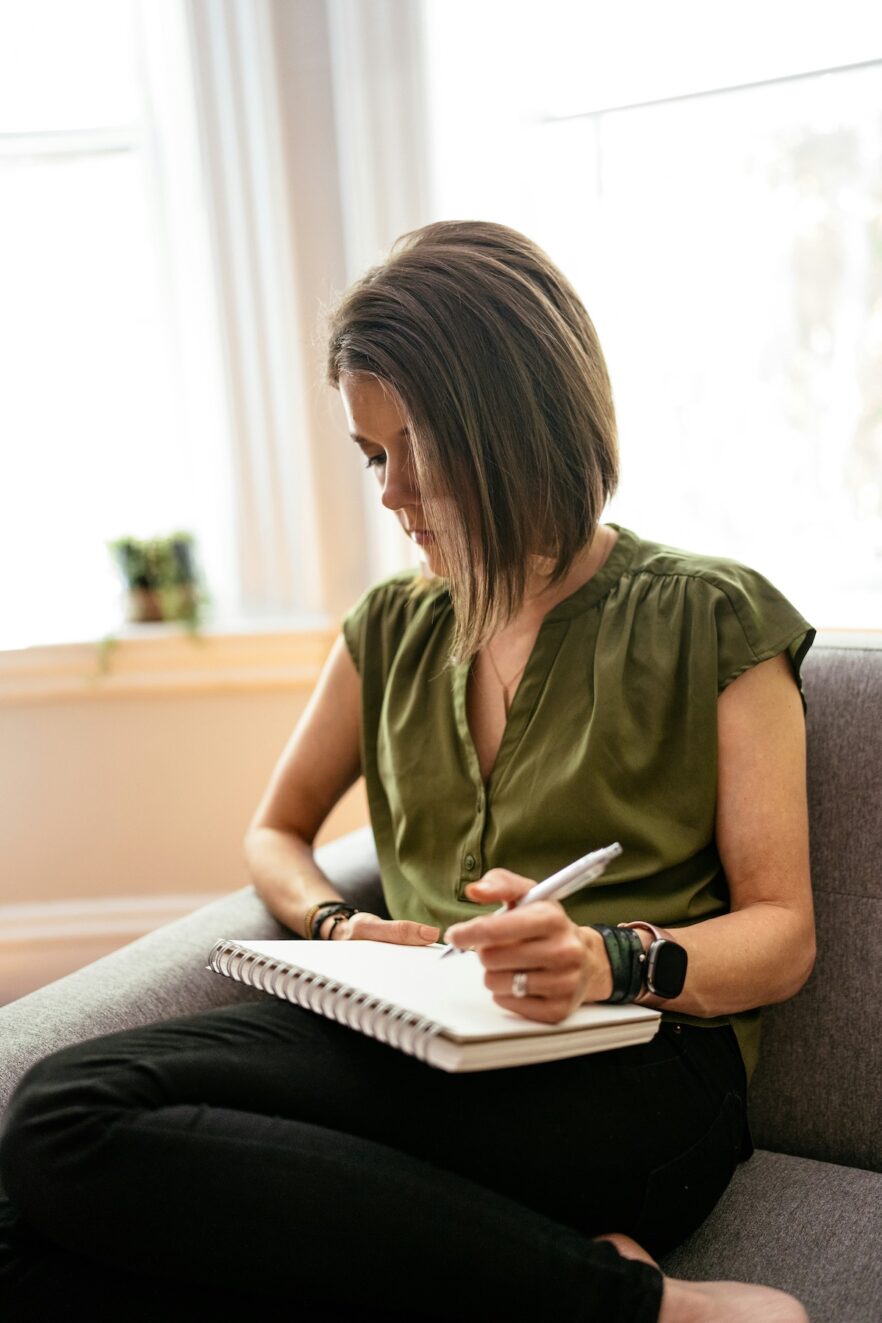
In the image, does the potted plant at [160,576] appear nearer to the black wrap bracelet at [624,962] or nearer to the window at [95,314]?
the window at [95,314]

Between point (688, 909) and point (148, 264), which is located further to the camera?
point (148, 264)

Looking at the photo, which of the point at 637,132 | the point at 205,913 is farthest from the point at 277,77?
the point at 205,913

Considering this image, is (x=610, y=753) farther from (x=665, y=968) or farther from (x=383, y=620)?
(x=383, y=620)

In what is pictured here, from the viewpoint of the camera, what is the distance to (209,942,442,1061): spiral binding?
933 mm

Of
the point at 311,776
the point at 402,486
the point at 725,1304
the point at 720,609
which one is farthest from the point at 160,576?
the point at 725,1304

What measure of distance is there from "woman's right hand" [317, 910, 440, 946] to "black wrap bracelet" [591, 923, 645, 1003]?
0.63 ft

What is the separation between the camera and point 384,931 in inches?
48.6

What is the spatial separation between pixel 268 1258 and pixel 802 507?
4.84 feet

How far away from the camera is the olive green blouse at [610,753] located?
4.06ft

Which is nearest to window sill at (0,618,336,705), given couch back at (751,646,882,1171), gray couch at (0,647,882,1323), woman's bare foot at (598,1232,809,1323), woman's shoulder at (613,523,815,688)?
gray couch at (0,647,882,1323)

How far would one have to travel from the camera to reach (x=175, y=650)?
229 centimetres

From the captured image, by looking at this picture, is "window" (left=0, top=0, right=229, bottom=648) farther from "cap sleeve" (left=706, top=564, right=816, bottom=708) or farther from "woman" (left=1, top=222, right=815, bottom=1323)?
"cap sleeve" (left=706, top=564, right=816, bottom=708)

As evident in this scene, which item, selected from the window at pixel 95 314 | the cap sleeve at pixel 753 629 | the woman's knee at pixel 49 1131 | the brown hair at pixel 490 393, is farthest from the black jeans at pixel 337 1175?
the window at pixel 95 314

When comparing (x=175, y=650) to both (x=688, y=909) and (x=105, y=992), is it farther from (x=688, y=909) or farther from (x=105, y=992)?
(x=688, y=909)
